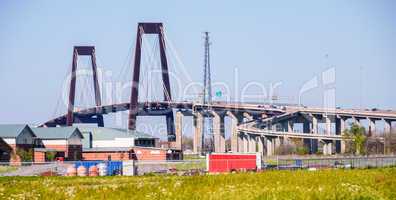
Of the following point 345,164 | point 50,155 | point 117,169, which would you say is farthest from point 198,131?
point 117,169

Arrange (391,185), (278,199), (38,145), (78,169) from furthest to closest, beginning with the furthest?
(38,145) → (78,169) → (391,185) → (278,199)

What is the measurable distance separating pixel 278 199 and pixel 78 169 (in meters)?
30.2

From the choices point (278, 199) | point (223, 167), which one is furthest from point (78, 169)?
point (278, 199)

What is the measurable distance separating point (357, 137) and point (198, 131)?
119ft

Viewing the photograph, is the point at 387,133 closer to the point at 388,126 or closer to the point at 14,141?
the point at 388,126

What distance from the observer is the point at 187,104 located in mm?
104625

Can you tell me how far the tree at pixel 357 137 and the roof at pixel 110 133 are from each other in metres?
23.7

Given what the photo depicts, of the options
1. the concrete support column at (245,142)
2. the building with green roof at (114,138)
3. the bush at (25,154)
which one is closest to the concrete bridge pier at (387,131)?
the concrete support column at (245,142)

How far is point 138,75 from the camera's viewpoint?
94750 millimetres

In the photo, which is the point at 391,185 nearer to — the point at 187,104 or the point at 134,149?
the point at 134,149

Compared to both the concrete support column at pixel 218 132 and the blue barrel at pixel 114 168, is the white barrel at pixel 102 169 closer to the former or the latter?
the blue barrel at pixel 114 168

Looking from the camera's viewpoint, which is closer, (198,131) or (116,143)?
(116,143)

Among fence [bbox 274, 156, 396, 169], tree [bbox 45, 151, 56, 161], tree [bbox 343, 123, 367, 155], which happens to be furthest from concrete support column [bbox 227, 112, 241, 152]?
A: fence [bbox 274, 156, 396, 169]

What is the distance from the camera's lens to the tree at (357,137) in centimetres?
7488
